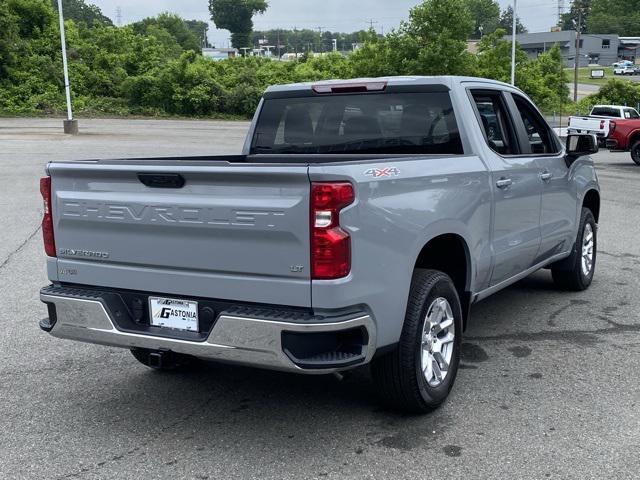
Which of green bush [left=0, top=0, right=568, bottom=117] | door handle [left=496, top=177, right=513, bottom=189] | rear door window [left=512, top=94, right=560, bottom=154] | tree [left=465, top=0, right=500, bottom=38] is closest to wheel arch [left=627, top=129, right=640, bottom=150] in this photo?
rear door window [left=512, top=94, right=560, bottom=154]

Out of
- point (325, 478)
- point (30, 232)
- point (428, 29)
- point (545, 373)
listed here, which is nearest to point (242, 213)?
point (325, 478)

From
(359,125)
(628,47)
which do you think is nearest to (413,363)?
(359,125)

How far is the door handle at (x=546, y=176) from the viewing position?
5696mm

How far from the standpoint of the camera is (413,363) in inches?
156

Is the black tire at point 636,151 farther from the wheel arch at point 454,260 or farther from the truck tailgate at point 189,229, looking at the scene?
the truck tailgate at point 189,229

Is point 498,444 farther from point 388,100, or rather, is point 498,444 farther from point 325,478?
point 388,100

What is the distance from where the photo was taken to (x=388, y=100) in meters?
5.05

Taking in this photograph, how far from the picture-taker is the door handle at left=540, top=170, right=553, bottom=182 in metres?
5.70

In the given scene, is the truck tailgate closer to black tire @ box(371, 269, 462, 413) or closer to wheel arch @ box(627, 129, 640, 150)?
black tire @ box(371, 269, 462, 413)

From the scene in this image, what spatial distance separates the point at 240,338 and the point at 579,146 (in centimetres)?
395

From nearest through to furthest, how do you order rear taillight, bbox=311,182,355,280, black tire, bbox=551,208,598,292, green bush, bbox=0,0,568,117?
rear taillight, bbox=311,182,355,280, black tire, bbox=551,208,598,292, green bush, bbox=0,0,568,117

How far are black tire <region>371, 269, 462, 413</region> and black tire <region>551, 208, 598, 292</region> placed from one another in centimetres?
295

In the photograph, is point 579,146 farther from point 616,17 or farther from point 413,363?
point 616,17

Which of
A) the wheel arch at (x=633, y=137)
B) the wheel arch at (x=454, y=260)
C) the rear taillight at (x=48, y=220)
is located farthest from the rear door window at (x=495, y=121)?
the wheel arch at (x=633, y=137)
